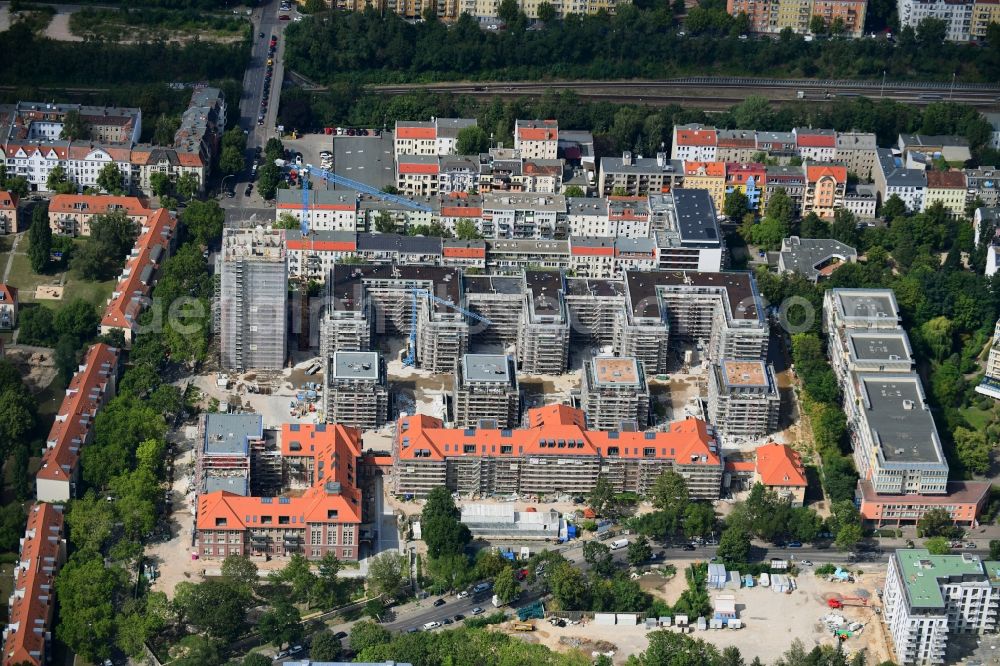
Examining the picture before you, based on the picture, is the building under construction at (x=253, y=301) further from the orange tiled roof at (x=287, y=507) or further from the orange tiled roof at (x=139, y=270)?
the orange tiled roof at (x=287, y=507)

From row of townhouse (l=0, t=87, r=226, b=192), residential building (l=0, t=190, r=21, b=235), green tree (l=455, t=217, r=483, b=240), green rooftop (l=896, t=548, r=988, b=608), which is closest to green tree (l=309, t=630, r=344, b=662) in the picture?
green rooftop (l=896, t=548, r=988, b=608)

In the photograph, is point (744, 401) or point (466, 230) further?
point (466, 230)

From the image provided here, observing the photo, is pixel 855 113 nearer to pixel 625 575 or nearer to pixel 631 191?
pixel 631 191

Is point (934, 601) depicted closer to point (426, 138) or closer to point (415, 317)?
point (415, 317)

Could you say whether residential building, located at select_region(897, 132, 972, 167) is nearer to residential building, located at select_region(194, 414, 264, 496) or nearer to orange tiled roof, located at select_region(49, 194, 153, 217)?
orange tiled roof, located at select_region(49, 194, 153, 217)

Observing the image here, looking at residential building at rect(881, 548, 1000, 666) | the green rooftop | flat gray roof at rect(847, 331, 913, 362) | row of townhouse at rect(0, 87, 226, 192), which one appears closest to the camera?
residential building at rect(881, 548, 1000, 666)

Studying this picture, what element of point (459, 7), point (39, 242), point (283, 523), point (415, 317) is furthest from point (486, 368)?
point (459, 7)

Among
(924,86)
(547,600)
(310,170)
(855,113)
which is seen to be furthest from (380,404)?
(924,86)
